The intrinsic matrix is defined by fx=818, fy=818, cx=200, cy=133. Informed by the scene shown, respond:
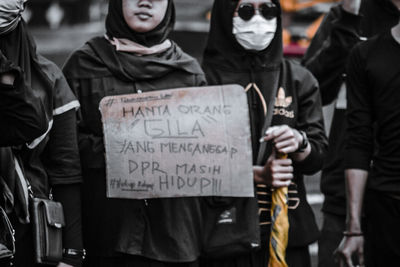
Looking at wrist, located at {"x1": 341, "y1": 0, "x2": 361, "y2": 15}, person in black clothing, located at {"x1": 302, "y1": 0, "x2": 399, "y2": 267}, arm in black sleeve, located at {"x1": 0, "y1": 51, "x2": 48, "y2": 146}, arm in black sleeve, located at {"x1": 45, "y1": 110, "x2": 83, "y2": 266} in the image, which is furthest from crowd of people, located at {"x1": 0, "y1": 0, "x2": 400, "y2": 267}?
wrist, located at {"x1": 341, "y1": 0, "x2": 361, "y2": 15}

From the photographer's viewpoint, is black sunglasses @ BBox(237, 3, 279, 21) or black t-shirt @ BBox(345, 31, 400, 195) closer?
black t-shirt @ BBox(345, 31, 400, 195)

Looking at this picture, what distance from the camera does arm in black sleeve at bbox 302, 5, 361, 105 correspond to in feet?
16.3

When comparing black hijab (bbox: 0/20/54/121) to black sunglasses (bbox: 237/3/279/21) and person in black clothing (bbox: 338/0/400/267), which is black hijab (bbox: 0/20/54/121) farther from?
person in black clothing (bbox: 338/0/400/267)

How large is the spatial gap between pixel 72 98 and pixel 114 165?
1.23ft

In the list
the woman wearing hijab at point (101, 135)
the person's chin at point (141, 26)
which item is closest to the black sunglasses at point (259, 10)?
the woman wearing hijab at point (101, 135)

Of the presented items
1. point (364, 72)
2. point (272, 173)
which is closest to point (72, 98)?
point (272, 173)

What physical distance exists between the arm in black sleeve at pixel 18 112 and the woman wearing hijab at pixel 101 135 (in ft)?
1.97

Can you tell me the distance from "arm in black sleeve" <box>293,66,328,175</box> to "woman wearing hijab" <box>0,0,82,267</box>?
47.9 inches

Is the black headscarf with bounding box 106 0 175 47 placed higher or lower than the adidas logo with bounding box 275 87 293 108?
higher

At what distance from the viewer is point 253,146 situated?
4180 millimetres

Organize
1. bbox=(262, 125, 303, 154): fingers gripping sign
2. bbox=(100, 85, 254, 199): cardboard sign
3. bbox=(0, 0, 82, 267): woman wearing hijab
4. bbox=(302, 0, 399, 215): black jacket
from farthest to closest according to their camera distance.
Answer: bbox=(302, 0, 399, 215): black jacket
bbox=(262, 125, 303, 154): fingers gripping sign
bbox=(100, 85, 254, 199): cardboard sign
bbox=(0, 0, 82, 267): woman wearing hijab

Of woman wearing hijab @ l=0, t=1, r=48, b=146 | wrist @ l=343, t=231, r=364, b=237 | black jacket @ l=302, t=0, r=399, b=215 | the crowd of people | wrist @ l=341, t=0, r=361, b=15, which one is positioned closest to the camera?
woman wearing hijab @ l=0, t=1, r=48, b=146

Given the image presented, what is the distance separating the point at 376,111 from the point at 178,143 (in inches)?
40.9

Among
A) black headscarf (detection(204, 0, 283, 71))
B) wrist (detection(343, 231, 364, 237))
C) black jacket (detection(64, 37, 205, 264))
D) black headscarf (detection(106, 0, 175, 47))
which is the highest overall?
black headscarf (detection(106, 0, 175, 47))
